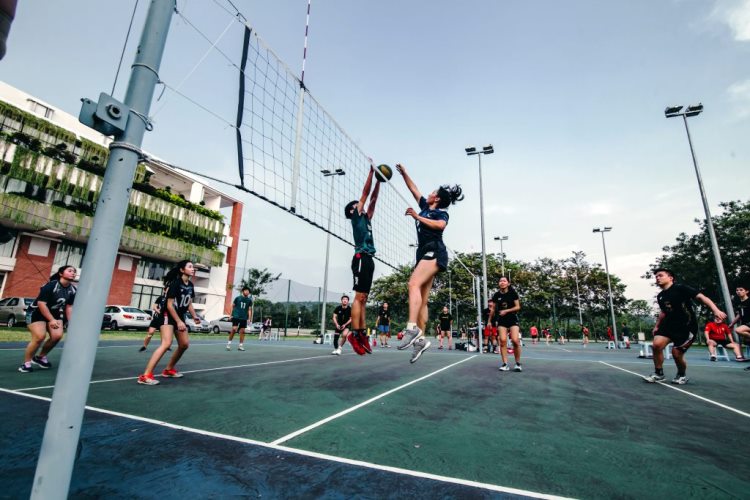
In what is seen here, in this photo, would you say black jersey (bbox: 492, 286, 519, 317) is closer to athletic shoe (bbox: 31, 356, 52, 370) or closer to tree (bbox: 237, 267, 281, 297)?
athletic shoe (bbox: 31, 356, 52, 370)

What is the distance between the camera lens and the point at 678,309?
593 centimetres

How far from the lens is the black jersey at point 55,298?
5.27 meters

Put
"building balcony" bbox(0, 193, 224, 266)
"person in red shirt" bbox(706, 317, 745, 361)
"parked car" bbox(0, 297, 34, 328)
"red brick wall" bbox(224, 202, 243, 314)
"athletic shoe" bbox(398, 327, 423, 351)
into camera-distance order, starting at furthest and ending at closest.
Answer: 1. "red brick wall" bbox(224, 202, 243, 314)
2. "building balcony" bbox(0, 193, 224, 266)
3. "parked car" bbox(0, 297, 34, 328)
4. "person in red shirt" bbox(706, 317, 745, 361)
5. "athletic shoe" bbox(398, 327, 423, 351)

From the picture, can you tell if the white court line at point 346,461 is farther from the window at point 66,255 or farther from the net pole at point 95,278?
the window at point 66,255

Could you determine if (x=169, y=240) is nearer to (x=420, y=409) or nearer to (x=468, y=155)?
(x=468, y=155)

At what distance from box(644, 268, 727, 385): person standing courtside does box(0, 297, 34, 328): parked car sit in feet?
81.3

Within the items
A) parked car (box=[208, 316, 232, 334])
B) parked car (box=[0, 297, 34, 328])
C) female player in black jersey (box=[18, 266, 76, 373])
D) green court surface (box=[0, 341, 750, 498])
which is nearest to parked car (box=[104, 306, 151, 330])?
parked car (box=[0, 297, 34, 328])

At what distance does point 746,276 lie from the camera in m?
30.7

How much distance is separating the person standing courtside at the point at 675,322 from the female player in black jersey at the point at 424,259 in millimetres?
4154

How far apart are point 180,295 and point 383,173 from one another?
370cm

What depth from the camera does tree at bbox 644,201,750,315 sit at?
30.9 meters

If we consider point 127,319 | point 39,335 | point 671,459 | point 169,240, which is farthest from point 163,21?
point 169,240

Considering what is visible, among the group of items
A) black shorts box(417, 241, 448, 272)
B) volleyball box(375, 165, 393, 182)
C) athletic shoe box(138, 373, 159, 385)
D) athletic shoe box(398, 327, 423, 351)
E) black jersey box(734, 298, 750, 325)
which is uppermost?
volleyball box(375, 165, 393, 182)

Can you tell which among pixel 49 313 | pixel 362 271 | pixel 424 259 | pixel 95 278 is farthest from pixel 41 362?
pixel 424 259
